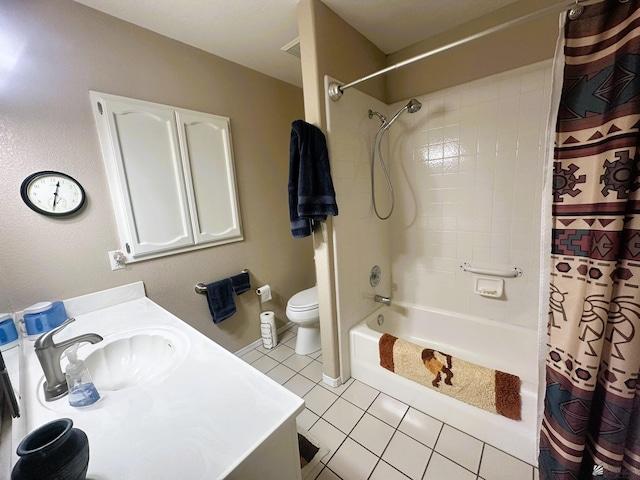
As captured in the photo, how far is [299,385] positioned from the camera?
5.96 ft

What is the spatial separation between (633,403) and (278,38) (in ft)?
8.01

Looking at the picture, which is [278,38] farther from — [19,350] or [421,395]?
[421,395]

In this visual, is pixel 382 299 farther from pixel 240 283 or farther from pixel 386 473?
pixel 240 283

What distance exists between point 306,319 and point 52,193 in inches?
68.3

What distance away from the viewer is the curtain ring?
754mm

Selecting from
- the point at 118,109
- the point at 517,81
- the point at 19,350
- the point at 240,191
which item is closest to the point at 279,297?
the point at 240,191

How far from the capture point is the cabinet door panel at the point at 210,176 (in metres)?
1.74

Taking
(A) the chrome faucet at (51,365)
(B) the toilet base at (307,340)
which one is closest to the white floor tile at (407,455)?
(B) the toilet base at (307,340)

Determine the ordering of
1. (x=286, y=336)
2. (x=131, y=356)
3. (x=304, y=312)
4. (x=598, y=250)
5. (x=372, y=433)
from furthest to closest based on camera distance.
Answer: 1. (x=286, y=336)
2. (x=304, y=312)
3. (x=372, y=433)
4. (x=131, y=356)
5. (x=598, y=250)

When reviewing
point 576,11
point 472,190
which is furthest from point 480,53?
point 576,11

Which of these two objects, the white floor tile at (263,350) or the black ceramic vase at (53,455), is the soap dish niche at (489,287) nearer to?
the white floor tile at (263,350)

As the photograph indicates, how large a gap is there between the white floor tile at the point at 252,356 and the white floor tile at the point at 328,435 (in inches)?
33.3

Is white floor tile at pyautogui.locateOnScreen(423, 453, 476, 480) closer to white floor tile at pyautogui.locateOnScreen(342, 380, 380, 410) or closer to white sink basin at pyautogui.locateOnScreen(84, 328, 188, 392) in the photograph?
white floor tile at pyautogui.locateOnScreen(342, 380, 380, 410)

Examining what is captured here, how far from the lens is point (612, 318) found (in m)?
0.76
